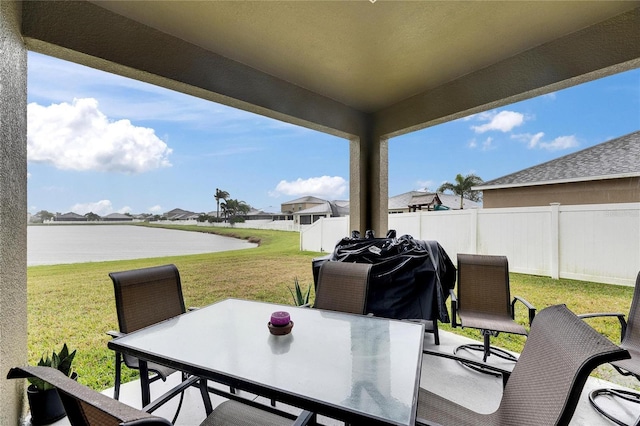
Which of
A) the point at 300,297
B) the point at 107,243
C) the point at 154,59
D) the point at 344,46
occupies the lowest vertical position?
the point at 300,297

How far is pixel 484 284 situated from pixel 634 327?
1.11 metres

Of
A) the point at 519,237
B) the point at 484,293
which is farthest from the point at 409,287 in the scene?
the point at 519,237

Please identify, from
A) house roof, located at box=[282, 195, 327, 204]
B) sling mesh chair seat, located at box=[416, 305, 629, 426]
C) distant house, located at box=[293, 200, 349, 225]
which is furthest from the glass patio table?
distant house, located at box=[293, 200, 349, 225]

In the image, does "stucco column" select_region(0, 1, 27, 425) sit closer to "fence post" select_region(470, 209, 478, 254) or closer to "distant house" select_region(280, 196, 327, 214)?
"distant house" select_region(280, 196, 327, 214)

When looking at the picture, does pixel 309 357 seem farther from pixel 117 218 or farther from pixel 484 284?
pixel 117 218

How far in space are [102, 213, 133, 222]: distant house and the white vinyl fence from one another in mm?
3537

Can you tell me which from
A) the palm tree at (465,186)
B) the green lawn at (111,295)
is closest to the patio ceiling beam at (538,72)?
the palm tree at (465,186)

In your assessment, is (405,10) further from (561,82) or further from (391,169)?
(391,169)

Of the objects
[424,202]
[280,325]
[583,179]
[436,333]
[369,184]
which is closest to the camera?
[280,325]

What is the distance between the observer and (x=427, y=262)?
2.96 meters

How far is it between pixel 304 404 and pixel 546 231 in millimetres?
3231

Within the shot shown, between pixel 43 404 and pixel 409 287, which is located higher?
pixel 409 287

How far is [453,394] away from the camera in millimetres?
2439

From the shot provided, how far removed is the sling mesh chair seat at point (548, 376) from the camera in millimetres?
905
